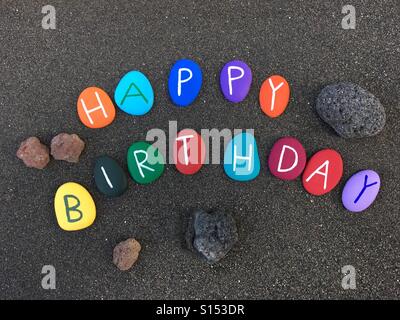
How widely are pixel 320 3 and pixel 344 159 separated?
1.05ft

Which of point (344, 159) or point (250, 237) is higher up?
point (344, 159)

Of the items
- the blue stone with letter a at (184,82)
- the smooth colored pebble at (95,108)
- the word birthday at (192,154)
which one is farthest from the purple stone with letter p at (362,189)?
the smooth colored pebble at (95,108)

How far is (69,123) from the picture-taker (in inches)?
33.6

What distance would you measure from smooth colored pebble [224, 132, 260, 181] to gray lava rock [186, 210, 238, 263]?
0.09 m

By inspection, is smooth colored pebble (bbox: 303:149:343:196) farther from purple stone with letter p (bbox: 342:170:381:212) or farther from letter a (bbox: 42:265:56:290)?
letter a (bbox: 42:265:56:290)

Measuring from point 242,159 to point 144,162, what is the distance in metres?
0.19

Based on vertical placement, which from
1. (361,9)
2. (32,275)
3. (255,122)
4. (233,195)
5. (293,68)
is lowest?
(32,275)

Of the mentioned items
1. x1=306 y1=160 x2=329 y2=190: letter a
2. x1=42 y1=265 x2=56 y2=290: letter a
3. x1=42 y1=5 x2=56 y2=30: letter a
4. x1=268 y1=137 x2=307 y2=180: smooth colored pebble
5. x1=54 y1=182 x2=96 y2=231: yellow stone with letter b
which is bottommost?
x1=42 y1=265 x2=56 y2=290: letter a

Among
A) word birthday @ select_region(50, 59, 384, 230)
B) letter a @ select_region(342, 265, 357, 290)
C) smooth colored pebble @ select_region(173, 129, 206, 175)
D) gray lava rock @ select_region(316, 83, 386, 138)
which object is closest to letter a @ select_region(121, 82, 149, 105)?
word birthday @ select_region(50, 59, 384, 230)

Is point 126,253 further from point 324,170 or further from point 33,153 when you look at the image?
point 324,170

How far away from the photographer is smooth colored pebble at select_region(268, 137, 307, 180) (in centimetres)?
83

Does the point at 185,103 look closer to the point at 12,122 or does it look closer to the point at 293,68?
the point at 293,68

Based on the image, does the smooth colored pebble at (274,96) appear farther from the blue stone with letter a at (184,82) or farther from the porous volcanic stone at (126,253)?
the porous volcanic stone at (126,253)

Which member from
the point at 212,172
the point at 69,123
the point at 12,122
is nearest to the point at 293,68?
the point at 212,172
